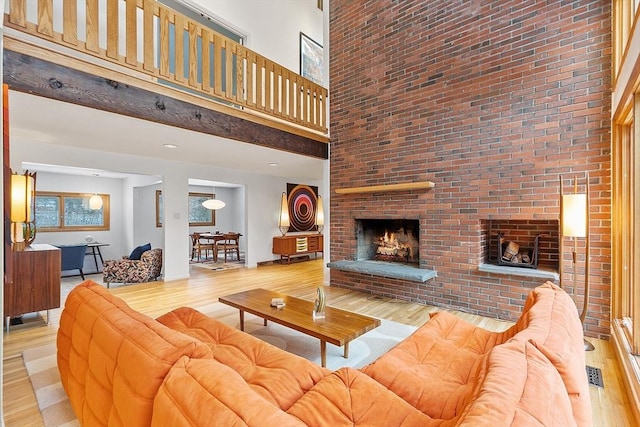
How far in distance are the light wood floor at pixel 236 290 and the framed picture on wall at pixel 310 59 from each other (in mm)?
4511

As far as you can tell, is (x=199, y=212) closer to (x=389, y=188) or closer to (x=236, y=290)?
(x=236, y=290)

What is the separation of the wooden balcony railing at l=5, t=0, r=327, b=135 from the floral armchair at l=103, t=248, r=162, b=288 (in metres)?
3.26

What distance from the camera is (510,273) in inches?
133

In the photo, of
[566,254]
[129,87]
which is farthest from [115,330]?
[566,254]

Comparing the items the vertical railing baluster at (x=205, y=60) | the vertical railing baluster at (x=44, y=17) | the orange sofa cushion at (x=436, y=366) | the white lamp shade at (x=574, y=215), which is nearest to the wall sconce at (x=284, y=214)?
the vertical railing baluster at (x=205, y=60)

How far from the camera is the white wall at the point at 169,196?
14.9 ft

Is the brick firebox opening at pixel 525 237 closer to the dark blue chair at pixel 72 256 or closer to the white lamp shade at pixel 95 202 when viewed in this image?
the dark blue chair at pixel 72 256

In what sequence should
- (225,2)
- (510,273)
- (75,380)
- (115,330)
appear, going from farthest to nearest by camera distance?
(225,2) < (510,273) < (75,380) < (115,330)

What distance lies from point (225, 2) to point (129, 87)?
3630 millimetres

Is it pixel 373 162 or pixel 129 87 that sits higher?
pixel 129 87

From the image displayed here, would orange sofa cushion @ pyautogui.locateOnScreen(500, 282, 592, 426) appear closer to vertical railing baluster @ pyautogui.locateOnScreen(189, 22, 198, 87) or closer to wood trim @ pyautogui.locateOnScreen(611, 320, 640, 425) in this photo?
wood trim @ pyautogui.locateOnScreen(611, 320, 640, 425)

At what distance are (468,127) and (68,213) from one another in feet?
26.6

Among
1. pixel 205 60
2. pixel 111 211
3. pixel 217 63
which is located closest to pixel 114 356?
pixel 205 60

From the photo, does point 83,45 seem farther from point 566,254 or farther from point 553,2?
point 566,254
